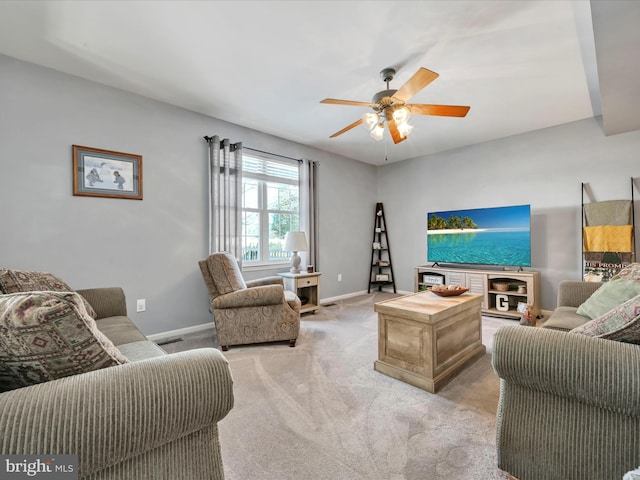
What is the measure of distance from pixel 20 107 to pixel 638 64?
475 cm

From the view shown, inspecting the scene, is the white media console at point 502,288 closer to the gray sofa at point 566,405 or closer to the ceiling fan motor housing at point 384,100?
the ceiling fan motor housing at point 384,100

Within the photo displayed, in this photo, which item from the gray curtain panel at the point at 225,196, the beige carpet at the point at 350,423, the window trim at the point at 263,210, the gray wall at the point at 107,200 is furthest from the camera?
the window trim at the point at 263,210

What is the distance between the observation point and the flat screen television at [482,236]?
394 cm

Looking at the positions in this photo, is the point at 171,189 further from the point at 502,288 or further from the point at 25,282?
the point at 502,288

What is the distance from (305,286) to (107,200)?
238 cm

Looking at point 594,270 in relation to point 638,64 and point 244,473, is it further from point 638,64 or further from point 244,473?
point 244,473

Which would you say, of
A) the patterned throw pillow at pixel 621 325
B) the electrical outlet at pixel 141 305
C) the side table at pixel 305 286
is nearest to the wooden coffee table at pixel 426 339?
the patterned throw pillow at pixel 621 325

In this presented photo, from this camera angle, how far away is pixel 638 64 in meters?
2.11

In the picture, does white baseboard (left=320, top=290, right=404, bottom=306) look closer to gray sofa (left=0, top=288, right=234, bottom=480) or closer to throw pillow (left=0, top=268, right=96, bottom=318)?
throw pillow (left=0, top=268, right=96, bottom=318)

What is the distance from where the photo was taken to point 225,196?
11.7 feet

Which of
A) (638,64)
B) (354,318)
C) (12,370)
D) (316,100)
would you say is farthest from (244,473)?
(638,64)

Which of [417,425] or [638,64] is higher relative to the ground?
[638,64]

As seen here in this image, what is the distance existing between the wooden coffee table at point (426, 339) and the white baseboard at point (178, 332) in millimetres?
2127

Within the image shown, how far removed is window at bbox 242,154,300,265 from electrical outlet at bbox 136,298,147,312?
1.27 meters
